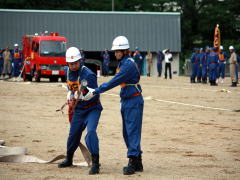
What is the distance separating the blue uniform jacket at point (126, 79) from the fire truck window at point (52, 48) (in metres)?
25.3

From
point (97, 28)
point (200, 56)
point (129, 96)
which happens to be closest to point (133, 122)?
Result: point (129, 96)

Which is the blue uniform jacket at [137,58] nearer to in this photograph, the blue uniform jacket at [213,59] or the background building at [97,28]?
the background building at [97,28]

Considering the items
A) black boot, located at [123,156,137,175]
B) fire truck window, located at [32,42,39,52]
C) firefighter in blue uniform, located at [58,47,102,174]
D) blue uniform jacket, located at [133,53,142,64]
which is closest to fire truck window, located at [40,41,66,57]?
fire truck window, located at [32,42,39,52]

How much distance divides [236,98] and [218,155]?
1376 centimetres

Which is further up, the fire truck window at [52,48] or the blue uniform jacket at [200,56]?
the fire truck window at [52,48]

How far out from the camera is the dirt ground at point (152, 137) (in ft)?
29.8

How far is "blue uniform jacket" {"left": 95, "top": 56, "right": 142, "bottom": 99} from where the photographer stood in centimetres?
889

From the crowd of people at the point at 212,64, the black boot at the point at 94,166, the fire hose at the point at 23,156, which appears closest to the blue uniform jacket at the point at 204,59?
the crowd of people at the point at 212,64

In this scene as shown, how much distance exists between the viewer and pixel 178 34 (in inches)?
2292

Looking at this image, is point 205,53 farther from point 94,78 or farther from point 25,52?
→ point 94,78

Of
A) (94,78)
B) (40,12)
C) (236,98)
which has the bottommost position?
(236,98)

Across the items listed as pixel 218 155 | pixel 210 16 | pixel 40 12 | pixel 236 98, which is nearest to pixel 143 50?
pixel 40 12

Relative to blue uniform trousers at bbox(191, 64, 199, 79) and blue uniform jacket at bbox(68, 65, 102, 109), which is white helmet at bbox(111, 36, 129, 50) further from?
blue uniform trousers at bbox(191, 64, 199, 79)

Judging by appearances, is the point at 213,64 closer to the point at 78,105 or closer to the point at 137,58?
the point at 137,58
